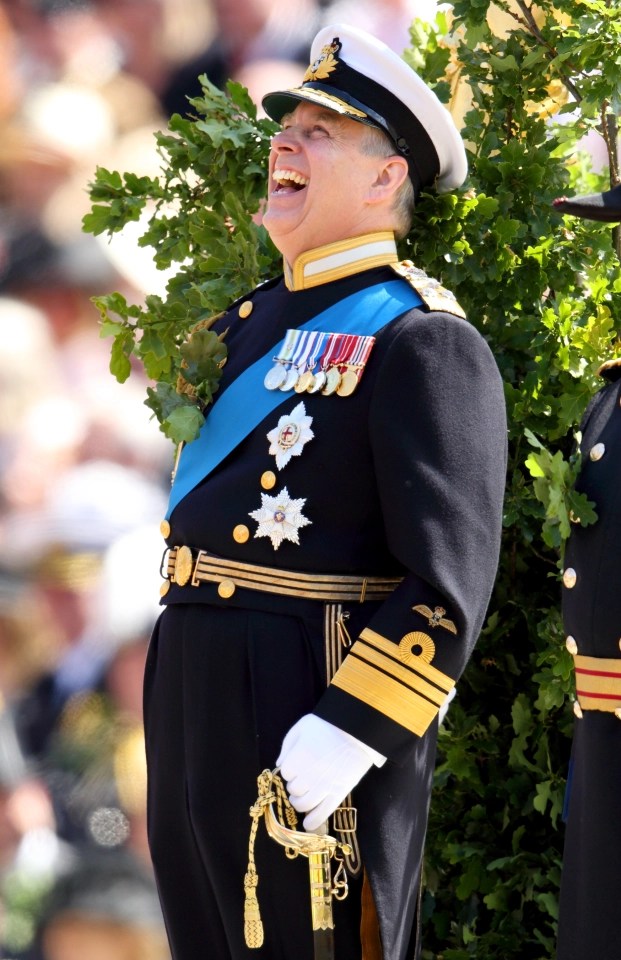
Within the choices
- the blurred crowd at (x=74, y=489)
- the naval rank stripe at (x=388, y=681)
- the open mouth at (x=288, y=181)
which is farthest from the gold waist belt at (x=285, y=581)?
the blurred crowd at (x=74, y=489)

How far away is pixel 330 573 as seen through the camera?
6.91 ft

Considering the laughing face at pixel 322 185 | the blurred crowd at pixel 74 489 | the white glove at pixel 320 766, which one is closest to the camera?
the white glove at pixel 320 766

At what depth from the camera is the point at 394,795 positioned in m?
2.09

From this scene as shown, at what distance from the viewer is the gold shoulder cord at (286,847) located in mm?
1979

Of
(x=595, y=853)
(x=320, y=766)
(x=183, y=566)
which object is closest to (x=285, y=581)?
(x=183, y=566)

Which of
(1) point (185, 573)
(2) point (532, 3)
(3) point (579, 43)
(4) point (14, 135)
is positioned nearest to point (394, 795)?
(1) point (185, 573)

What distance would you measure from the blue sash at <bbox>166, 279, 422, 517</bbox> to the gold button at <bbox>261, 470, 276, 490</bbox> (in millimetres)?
102

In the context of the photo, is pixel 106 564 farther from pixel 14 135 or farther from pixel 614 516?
pixel 614 516

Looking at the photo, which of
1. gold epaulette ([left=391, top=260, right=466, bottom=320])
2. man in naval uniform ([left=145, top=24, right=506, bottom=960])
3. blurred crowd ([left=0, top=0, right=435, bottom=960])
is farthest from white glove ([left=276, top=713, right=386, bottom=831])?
blurred crowd ([left=0, top=0, right=435, bottom=960])

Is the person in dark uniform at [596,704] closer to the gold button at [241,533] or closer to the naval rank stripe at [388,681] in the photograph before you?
the naval rank stripe at [388,681]

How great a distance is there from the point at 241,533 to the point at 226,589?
0.29 feet

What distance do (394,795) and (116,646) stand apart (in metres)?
1.42

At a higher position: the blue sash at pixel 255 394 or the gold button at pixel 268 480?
the blue sash at pixel 255 394

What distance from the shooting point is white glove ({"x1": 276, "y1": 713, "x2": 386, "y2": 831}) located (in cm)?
195
